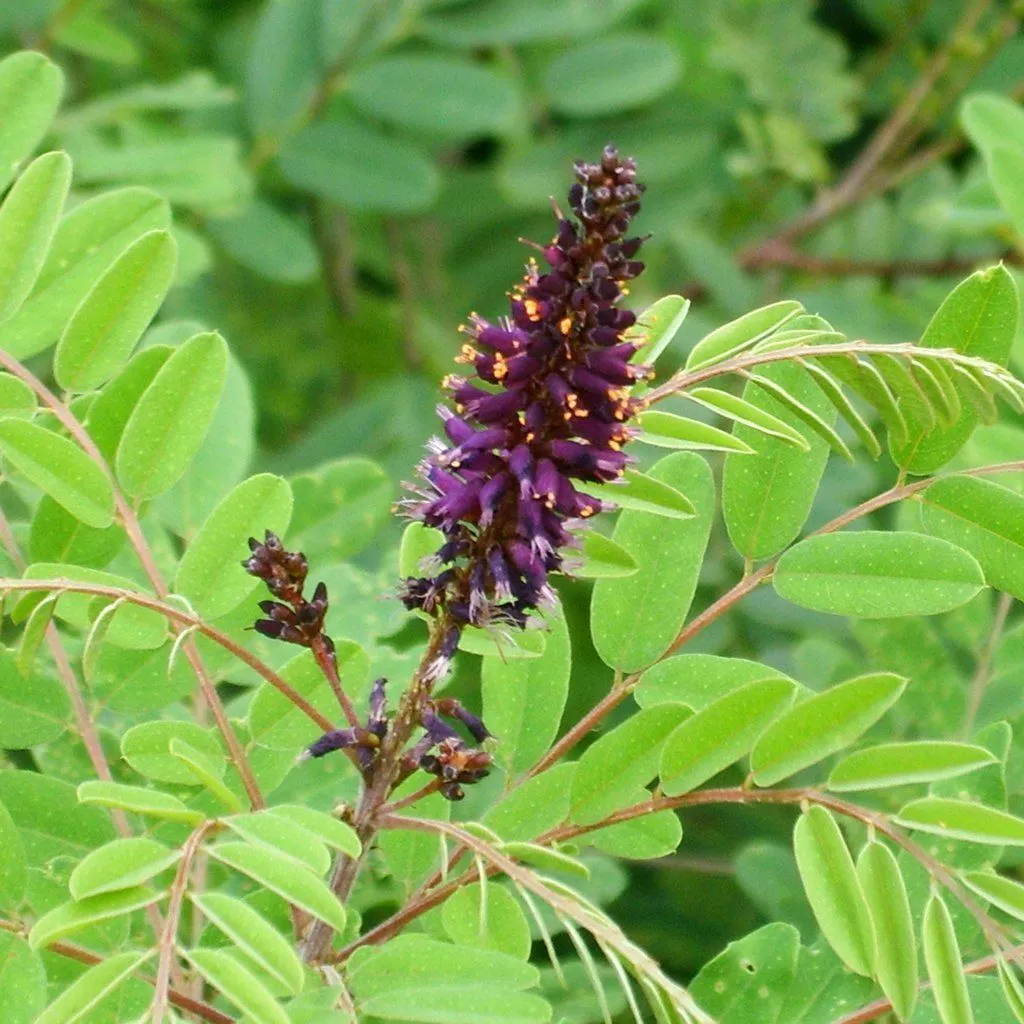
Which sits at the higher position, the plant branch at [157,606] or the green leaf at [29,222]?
the green leaf at [29,222]

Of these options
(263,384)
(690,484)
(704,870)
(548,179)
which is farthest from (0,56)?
(690,484)

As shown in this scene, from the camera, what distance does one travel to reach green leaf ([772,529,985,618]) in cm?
97

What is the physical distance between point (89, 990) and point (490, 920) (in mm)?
239


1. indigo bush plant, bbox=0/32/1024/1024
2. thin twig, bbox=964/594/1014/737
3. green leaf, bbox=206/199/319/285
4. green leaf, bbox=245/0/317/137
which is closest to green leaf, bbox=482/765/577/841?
indigo bush plant, bbox=0/32/1024/1024

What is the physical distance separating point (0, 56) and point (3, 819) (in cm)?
203

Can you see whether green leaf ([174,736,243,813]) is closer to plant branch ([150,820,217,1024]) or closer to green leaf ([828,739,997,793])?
plant branch ([150,820,217,1024])

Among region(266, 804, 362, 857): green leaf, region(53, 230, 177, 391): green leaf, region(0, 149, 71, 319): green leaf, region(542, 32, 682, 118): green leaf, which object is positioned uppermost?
region(542, 32, 682, 118): green leaf

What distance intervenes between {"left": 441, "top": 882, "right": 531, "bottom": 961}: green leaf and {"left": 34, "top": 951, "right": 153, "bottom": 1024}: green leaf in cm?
19

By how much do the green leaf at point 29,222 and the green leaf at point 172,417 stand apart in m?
0.14

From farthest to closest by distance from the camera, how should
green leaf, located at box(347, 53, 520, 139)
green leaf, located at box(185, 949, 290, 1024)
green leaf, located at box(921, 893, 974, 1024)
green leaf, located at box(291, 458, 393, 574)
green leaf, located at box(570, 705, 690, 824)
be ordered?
green leaf, located at box(347, 53, 520, 139) < green leaf, located at box(291, 458, 393, 574) < green leaf, located at box(570, 705, 690, 824) < green leaf, located at box(921, 893, 974, 1024) < green leaf, located at box(185, 949, 290, 1024)

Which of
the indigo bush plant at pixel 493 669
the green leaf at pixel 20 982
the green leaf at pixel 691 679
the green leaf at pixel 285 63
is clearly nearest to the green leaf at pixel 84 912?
the indigo bush plant at pixel 493 669

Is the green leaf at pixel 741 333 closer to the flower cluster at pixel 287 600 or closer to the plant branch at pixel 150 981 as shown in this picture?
the flower cluster at pixel 287 600

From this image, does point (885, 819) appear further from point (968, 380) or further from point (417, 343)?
point (417, 343)

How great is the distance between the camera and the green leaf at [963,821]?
0.86 m
